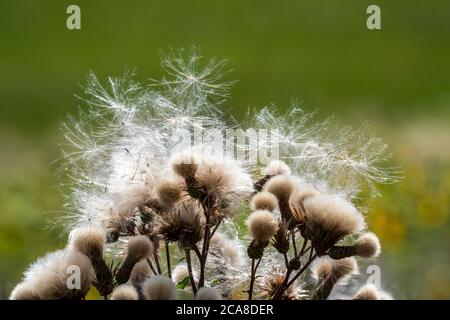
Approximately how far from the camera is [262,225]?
1764 mm

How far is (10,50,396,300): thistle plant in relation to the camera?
1.75 meters

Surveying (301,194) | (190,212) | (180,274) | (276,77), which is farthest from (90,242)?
(276,77)

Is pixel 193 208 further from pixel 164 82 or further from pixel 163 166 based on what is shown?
pixel 164 82

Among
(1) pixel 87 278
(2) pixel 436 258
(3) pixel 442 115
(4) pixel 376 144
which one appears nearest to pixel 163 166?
(1) pixel 87 278

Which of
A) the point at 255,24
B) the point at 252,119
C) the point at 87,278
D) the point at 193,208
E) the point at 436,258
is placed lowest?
the point at 436,258

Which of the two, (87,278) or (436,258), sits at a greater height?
(87,278)

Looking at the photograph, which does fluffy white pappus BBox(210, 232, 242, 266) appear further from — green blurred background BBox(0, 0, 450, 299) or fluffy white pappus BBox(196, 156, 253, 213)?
green blurred background BBox(0, 0, 450, 299)

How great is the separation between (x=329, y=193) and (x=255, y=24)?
1002 cm

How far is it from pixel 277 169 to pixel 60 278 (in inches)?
21.9

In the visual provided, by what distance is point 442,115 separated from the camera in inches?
268

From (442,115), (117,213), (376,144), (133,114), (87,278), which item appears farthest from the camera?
(442,115)

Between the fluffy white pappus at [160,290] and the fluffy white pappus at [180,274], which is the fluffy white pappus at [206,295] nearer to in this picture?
the fluffy white pappus at [160,290]

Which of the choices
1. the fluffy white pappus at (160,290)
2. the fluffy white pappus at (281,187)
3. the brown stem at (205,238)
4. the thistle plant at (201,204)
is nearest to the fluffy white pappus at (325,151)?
the thistle plant at (201,204)

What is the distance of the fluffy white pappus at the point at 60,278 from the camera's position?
168cm
